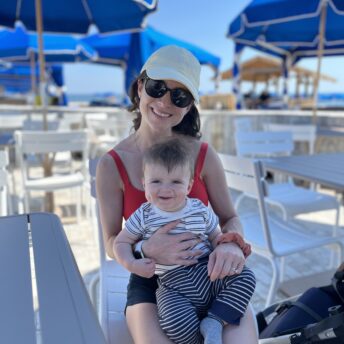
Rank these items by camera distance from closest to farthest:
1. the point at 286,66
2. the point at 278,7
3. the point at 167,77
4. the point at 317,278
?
1. the point at 167,77
2. the point at 317,278
3. the point at 278,7
4. the point at 286,66

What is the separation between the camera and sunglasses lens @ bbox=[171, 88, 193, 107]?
121cm

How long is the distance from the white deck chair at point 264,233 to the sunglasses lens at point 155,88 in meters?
0.66

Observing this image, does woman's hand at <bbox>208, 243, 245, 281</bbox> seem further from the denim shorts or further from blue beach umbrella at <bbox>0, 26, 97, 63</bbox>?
blue beach umbrella at <bbox>0, 26, 97, 63</bbox>

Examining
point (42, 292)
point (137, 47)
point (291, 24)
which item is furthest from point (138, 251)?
point (291, 24)

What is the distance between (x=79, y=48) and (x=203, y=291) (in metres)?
6.86

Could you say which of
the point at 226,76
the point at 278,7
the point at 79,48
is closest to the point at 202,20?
the point at 226,76

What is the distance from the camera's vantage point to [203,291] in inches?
40.0

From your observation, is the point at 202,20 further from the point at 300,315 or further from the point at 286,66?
the point at 300,315

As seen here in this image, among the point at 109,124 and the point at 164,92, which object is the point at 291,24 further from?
the point at 164,92

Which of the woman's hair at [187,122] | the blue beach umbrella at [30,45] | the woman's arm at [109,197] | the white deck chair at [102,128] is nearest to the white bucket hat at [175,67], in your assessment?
the woman's hair at [187,122]

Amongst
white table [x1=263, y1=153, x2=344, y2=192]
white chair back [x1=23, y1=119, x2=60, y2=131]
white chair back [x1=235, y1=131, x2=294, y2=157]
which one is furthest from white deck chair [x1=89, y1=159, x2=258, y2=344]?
white chair back [x1=23, y1=119, x2=60, y2=131]

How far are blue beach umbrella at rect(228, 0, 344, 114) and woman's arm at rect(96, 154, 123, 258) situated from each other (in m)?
3.79

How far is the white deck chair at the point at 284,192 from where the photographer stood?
8.43 feet

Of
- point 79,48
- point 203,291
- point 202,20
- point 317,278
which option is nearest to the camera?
point 203,291
